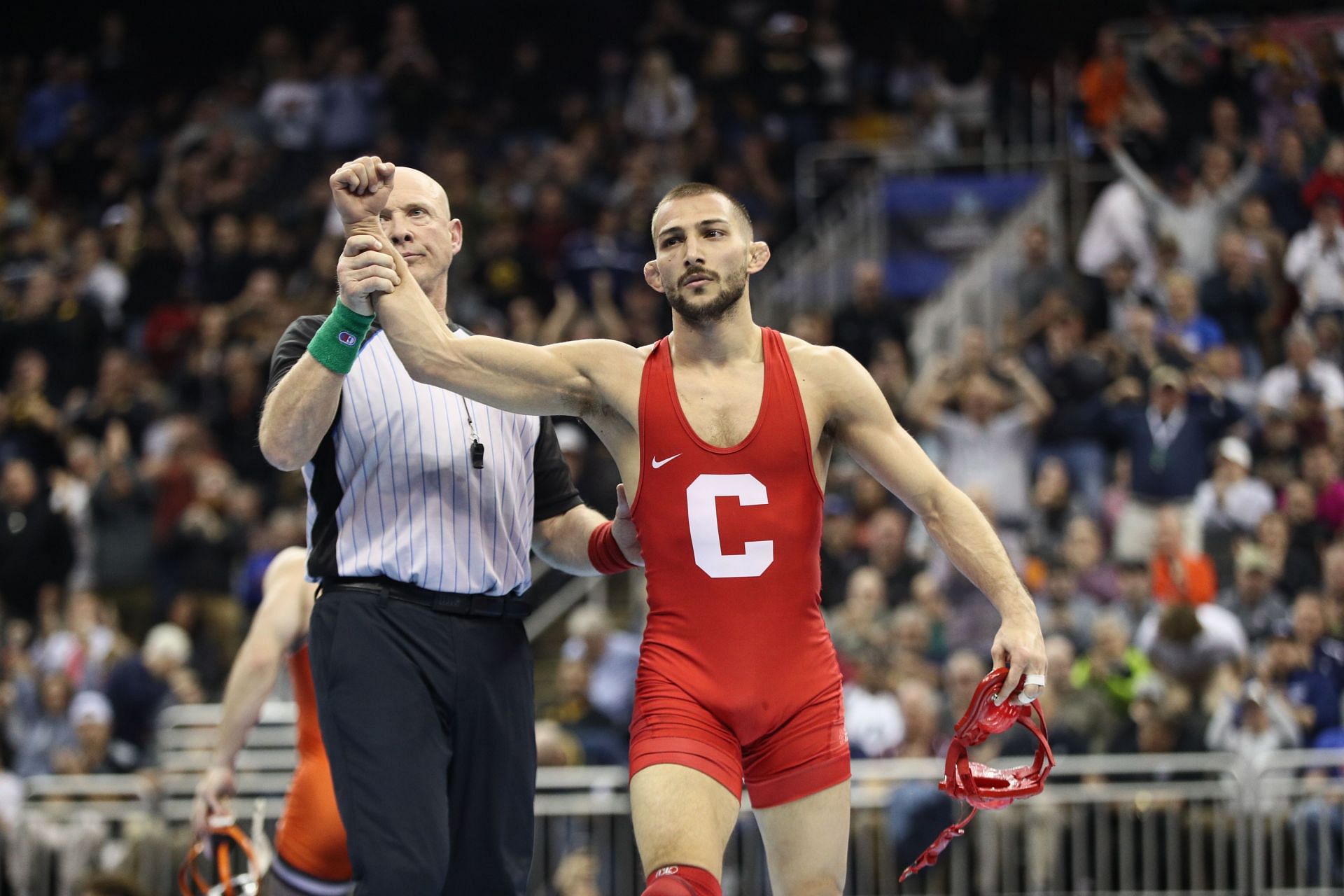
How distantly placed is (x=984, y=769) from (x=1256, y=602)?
698 cm

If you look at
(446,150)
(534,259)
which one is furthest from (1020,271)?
(446,150)

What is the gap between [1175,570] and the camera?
39.3ft

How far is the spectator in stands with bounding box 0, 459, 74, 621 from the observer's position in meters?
14.6

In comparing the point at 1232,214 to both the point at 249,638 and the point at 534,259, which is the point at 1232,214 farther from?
the point at 249,638

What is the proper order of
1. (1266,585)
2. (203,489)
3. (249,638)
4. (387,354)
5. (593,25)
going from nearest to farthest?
(387,354), (249,638), (1266,585), (203,489), (593,25)

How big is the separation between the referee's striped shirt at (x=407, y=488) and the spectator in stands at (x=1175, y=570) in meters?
7.29

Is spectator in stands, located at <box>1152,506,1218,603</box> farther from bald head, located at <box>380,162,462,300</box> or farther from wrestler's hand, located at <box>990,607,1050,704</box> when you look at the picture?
bald head, located at <box>380,162,462,300</box>

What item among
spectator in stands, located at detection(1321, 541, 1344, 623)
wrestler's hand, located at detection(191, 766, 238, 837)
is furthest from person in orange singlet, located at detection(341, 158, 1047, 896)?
spectator in stands, located at detection(1321, 541, 1344, 623)

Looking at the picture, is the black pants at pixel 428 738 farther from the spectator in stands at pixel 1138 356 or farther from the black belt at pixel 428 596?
the spectator in stands at pixel 1138 356

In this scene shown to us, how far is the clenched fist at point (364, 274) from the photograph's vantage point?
513 cm

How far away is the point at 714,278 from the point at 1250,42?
1226 centimetres

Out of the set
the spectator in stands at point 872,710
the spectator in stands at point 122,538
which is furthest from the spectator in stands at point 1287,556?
the spectator in stands at point 122,538

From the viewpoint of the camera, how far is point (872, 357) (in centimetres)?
1488

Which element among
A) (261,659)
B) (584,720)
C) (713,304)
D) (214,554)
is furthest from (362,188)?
(214,554)
